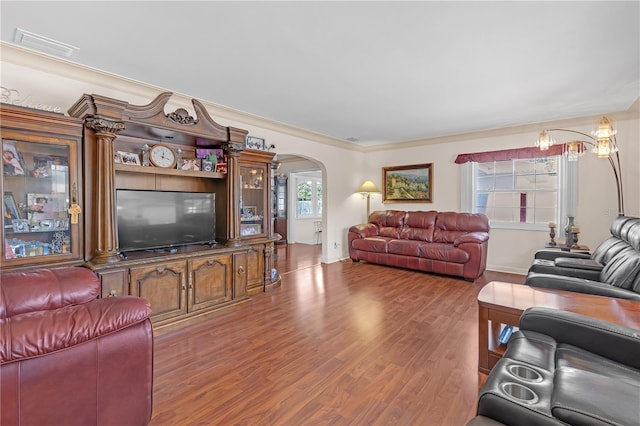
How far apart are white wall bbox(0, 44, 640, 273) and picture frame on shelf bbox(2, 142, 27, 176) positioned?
623 millimetres

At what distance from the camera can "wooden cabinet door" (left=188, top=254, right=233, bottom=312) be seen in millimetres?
3111

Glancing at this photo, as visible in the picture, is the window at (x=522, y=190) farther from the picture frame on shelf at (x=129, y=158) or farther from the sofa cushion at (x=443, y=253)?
the picture frame on shelf at (x=129, y=158)

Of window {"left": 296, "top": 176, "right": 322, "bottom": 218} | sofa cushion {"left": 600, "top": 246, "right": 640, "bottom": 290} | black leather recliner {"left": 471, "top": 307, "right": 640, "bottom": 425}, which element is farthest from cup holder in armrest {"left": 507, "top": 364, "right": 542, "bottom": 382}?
window {"left": 296, "top": 176, "right": 322, "bottom": 218}

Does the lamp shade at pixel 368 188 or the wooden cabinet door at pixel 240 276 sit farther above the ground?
the lamp shade at pixel 368 188

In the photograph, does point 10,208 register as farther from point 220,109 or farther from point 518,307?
point 518,307

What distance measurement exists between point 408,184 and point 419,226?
3.47 feet

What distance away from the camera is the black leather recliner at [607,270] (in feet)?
7.22

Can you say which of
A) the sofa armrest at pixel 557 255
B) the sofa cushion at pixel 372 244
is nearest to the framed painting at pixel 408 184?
the sofa cushion at pixel 372 244

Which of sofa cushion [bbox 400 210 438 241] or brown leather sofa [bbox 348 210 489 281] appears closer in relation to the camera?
brown leather sofa [bbox 348 210 489 281]

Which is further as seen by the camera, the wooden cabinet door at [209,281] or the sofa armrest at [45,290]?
the wooden cabinet door at [209,281]

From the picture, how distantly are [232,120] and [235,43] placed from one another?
1.86m

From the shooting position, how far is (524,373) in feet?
4.10

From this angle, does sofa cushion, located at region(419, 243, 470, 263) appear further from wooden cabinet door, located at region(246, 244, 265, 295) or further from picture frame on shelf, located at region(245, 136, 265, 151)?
picture frame on shelf, located at region(245, 136, 265, 151)

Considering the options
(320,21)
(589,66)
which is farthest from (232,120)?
(589,66)
